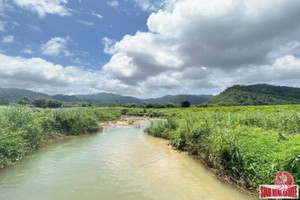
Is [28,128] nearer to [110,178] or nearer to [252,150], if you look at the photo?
[110,178]

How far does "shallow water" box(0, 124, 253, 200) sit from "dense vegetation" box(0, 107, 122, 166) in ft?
2.21

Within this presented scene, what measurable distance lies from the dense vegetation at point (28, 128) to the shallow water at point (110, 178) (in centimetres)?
67

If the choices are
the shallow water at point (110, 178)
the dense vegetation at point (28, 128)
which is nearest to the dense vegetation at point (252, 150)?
the shallow water at point (110, 178)

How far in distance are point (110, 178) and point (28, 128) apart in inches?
257

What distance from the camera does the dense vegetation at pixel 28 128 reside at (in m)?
6.68

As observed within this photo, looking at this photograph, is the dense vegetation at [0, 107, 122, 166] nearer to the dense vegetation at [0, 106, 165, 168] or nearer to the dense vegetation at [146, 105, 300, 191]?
the dense vegetation at [0, 106, 165, 168]

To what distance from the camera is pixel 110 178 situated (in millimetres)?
5711

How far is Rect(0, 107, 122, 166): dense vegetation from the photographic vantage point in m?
6.68

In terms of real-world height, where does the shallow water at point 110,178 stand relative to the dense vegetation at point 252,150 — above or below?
below

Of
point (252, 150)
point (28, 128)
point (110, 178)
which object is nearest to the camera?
point (252, 150)

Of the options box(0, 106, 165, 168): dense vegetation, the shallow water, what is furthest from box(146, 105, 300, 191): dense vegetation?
box(0, 106, 165, 168): dense vegetation

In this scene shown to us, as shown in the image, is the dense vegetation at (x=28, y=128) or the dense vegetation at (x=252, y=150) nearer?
the dense vegetation at (x=252, y=150)

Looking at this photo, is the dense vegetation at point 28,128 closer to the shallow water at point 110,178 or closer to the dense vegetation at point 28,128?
the dense vegetation at point 28,128

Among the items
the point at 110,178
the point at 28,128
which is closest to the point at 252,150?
the point at 110,178
